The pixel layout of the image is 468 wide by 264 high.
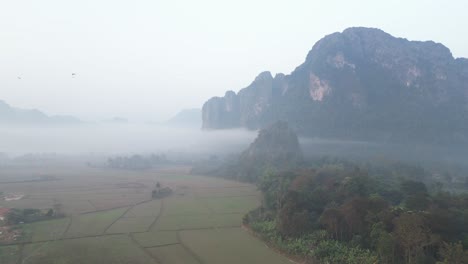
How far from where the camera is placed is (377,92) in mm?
88562

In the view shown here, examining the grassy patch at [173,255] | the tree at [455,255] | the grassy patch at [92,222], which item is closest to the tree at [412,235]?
the tree at [455,255]

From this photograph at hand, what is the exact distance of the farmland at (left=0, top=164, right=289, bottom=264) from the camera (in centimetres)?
2322

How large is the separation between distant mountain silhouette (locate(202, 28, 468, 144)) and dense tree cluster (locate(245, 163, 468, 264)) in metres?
50.8

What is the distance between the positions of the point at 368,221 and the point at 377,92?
71.5 m

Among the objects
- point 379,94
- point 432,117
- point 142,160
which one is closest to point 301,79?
point 379,94

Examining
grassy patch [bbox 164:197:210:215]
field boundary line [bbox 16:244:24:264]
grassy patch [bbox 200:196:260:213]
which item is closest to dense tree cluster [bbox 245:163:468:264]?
grassy patch [bbox 200:196:260:213]

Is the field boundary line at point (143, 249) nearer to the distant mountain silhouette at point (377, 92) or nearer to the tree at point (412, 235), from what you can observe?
the tree at point (412, 235)

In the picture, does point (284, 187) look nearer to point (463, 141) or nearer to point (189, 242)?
point (189, 242)

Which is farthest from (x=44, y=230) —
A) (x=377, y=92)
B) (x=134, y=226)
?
(x=377, y=92)

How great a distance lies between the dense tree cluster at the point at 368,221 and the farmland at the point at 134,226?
2.64m

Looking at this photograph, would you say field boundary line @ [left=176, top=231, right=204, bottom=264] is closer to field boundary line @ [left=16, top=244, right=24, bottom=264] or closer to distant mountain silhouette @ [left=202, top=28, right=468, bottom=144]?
field boundary line @ [left=16, top=244, right=24, bottom=264]

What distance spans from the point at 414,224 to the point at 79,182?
47309 mm

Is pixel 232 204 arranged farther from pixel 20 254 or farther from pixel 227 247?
pixel 20 254

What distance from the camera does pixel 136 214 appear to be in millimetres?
34875
